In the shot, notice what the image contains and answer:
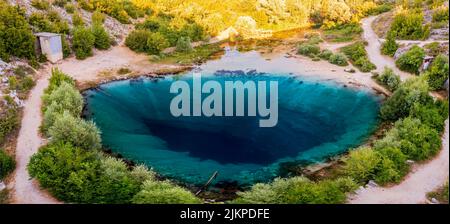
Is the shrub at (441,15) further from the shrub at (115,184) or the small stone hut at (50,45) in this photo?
the small stone hut at (50,45)

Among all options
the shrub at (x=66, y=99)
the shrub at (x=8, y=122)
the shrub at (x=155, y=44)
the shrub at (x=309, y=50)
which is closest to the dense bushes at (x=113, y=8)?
the shrub at (x=155, y=44)

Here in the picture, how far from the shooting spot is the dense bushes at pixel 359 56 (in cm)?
4073

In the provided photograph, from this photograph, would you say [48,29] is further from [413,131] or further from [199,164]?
→ [413,131]

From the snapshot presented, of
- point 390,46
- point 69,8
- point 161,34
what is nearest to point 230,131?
point 390,46

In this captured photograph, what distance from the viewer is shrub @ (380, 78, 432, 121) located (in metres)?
30.3

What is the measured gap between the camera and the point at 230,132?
2959 cm

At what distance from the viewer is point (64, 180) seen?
21297mm

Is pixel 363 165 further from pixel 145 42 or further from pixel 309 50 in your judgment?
pixel 145 42

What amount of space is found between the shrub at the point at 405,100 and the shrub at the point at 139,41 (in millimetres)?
25851

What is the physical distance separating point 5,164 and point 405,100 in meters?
26.5

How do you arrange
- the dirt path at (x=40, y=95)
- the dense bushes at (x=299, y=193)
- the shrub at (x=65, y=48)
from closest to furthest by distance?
the dense bushes at (x=299, y=193)
the dirt path at (x=40, y=95)
the shrub at (x=65, y=48)

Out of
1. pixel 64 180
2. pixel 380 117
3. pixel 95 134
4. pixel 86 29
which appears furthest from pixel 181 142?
pixel 86 29
